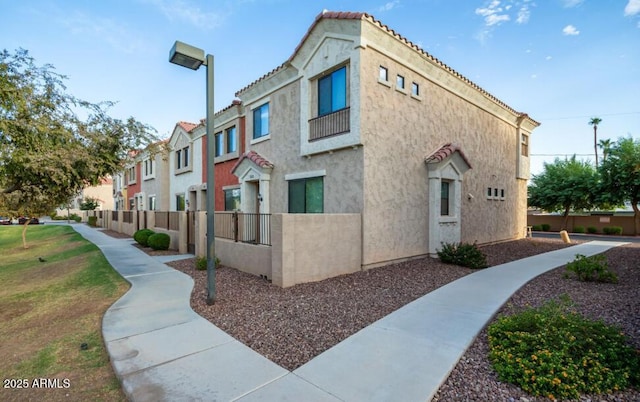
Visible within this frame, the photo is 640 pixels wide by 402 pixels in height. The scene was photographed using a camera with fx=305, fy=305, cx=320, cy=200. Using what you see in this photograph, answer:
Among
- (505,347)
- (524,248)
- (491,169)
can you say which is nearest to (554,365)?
(505,347)

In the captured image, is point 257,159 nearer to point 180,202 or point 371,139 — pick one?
point 371,139

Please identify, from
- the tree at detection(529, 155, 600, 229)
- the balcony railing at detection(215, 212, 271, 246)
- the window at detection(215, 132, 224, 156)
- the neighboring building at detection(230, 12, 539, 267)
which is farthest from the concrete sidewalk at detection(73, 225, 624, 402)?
the tree at detection(529, 155, 600, 229)

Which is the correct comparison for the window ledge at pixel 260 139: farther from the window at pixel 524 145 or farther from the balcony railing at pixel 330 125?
the window at pixel 524 145

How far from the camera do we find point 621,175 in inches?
930

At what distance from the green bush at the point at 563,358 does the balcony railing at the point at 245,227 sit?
6303 mm

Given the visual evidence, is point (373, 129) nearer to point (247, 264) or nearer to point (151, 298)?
point (247, 264)

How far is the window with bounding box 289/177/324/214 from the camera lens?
36.4 ft

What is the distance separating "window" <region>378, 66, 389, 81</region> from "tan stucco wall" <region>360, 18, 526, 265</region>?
0.16 metres

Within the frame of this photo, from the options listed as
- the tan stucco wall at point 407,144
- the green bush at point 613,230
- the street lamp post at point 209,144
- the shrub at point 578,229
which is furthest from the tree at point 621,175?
the street lamp post at point 209,144

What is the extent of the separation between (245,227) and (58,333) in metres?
5.36

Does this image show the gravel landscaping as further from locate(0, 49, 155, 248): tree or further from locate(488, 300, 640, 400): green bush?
locate(0, 49, 155, 248): tree

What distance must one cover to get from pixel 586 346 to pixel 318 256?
222 inches

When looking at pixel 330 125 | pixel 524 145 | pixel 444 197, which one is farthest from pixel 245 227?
pixel 524 145

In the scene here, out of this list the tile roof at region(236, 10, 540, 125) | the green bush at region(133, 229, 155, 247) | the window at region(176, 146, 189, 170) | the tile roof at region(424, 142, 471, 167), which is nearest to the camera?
the tile roof at region(236, 10, 540, 125)
